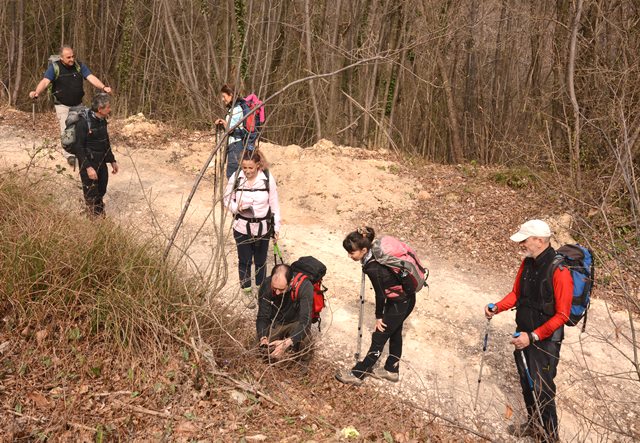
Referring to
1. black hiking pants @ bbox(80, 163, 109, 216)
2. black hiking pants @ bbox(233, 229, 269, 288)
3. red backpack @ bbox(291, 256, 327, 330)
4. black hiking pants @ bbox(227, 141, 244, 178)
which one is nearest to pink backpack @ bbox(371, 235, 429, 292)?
red backpack @ bbox(291, 256, 327, 330)

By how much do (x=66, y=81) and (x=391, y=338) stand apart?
20.7 ft

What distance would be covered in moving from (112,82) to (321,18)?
279 inches

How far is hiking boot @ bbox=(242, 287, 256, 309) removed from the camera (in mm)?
6062

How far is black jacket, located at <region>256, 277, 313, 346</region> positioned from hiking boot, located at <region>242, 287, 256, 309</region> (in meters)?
1.11

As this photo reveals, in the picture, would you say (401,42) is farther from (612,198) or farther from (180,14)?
(612,198)

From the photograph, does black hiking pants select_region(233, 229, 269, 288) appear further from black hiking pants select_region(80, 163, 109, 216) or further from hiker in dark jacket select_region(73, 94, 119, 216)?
black hiking pants select_region(80, 163, 109, 216)

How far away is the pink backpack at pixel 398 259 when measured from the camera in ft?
15.4

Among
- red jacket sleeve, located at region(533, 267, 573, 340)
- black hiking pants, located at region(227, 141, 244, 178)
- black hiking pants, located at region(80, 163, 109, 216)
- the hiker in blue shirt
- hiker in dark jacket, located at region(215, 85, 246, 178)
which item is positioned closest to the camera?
red jacket sleeve, located at region(533, 267, 573, 340)

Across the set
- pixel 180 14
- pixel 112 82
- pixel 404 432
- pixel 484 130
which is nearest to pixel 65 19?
pixel 112 82

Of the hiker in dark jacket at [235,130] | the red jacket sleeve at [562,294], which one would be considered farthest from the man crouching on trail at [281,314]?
the red jacket sleeve at [562,294]

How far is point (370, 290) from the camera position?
23.5 feet

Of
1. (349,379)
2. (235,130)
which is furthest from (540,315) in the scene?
(235,130)

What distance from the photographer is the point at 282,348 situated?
462 centimetres

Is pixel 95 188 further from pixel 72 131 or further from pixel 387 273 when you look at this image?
pixel 387 273
